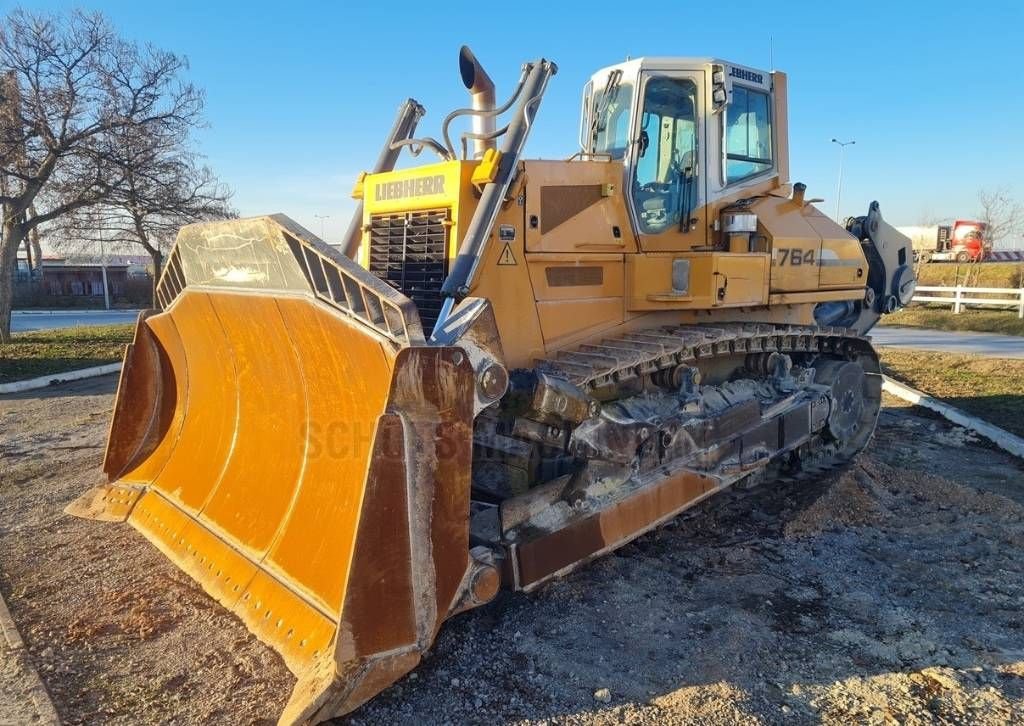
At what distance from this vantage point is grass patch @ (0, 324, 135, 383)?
13125 millimetres

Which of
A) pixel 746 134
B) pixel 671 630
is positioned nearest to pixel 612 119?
pixel 746 134

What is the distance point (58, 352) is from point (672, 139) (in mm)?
14256

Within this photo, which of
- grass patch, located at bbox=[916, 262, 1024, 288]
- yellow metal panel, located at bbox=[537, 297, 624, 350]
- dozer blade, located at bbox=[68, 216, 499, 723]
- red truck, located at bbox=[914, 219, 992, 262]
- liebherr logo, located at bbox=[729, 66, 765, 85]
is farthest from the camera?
red truck, located at bbox=[914, 219, 992, 262]

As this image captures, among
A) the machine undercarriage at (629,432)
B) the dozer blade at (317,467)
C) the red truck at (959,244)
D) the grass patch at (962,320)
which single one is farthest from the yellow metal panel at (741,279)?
the red truck at (959,244)

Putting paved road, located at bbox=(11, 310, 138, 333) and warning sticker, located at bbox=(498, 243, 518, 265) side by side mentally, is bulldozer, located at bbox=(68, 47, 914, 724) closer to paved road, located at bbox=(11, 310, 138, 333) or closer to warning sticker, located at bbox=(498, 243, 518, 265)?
warning sticker, located at bbox=(498, 243, 518, 265)

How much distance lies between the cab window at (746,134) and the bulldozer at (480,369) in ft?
0.11

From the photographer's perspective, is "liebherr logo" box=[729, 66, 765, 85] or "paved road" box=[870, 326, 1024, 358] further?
"paved road" box=[870, 326, 1024, 358]

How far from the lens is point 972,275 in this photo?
29.5 metres

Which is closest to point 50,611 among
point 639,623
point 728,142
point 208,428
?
point 208,428

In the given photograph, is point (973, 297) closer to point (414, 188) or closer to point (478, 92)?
point (478, 92)

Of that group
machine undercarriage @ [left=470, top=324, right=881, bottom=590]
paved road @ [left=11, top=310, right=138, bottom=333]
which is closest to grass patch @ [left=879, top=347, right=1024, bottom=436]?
machine undercarriage @ [left=470, top=324, right=881, bottom=590]

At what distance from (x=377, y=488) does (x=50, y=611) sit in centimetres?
234

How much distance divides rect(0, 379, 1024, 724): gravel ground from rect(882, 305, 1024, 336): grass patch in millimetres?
15529

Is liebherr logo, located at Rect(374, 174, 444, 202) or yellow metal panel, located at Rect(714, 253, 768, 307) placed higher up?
liebherr logo, located at Rect(374, 174, 444, 202)
